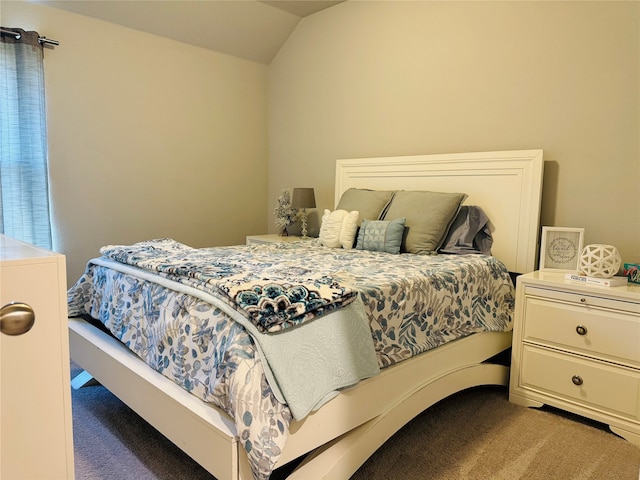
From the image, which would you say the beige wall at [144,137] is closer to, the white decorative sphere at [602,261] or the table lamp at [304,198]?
the table lamp at [304,198]

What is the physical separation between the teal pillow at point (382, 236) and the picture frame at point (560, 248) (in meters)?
0.80

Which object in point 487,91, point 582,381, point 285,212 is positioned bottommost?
point 582,381

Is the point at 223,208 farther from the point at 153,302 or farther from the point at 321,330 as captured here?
the point at 321,330

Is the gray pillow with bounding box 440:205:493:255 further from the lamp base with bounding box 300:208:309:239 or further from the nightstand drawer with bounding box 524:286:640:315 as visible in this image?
the lamp base with bounding box 300:208:309:239

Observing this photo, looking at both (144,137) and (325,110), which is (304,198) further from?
(144,137)

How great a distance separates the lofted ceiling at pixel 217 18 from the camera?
129 inches

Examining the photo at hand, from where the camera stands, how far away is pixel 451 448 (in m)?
1.86

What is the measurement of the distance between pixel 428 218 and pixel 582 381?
116 centimetres

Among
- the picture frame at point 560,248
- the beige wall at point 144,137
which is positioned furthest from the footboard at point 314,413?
the beige wall at point 144,137

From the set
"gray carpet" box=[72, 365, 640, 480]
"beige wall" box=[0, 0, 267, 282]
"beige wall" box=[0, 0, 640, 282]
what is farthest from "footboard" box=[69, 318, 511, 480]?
"beige wall" box=[0, 0, 267, 282]

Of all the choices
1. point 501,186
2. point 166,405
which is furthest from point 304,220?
point 166,405

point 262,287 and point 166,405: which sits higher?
point 262,287

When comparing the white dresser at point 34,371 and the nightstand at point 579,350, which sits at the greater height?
the white dresser at point 34,371

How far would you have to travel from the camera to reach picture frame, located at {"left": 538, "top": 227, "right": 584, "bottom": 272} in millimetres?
2389
